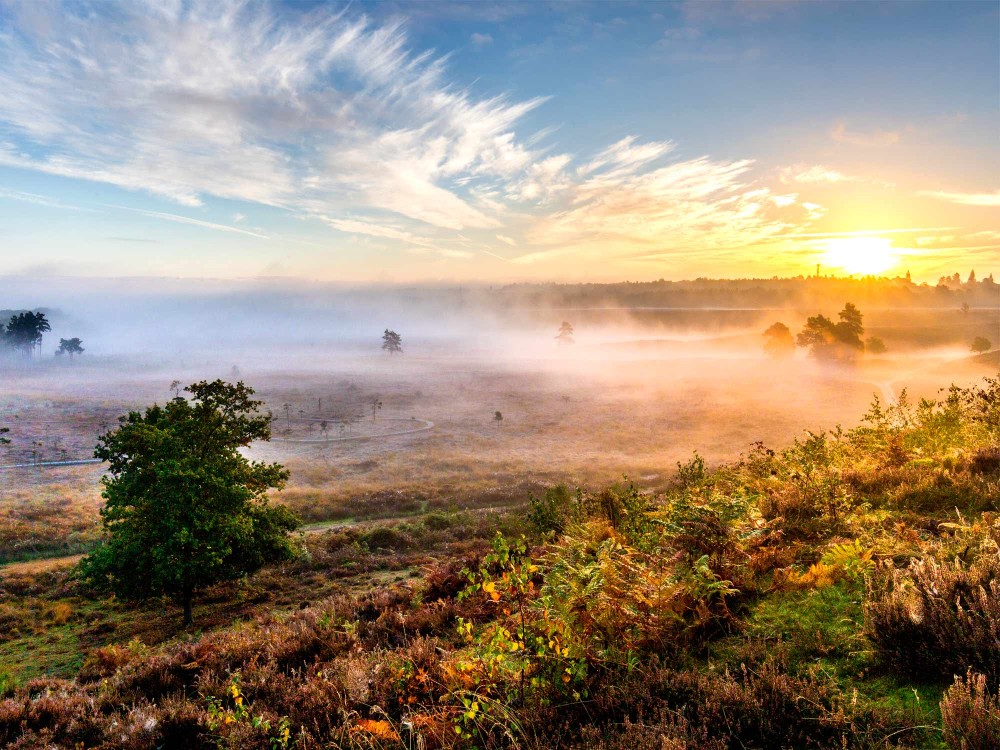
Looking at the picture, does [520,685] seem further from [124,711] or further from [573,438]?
[573,438]

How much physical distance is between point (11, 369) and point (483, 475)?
484 feet

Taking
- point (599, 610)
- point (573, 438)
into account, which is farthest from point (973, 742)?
point (573, 438)

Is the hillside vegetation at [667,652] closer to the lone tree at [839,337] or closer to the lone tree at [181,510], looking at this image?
the lone tree at [181,510]

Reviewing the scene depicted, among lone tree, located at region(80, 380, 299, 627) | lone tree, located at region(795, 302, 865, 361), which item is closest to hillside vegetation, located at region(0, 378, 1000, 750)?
lone tree, located at region(80, 380, 299, 627)

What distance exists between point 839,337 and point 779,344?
15.0 metres

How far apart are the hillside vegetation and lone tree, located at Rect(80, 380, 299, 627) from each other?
941 cm

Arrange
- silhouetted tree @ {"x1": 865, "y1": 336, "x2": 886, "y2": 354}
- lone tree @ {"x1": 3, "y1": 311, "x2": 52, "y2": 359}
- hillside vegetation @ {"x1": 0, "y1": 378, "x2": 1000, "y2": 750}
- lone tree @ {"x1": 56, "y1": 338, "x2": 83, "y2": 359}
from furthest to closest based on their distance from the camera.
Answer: lone tree @ {"x1": 56, "y1": 338, "x2": 83, "y2": 359} → lone tree @ {"x1": 3, "y1": 311, "x2": 52, "y2": 359} → silhouetted tree @ {"x1": 865, "y1": 336, "x2": 886, "y2": 354} → hillside vegetation @ {"x1": 0, "y1": 378, "x2": 1000, "y2": 750}

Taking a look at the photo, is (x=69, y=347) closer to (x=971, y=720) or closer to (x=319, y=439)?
(x=319, y=439)

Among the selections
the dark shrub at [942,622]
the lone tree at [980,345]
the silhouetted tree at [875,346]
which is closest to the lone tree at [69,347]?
the dark shrub at [942,622]

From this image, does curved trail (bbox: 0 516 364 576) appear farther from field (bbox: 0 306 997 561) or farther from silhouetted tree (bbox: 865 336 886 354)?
silhouetted tree (bbox: 865 336 886 354)

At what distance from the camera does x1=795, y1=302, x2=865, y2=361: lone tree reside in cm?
10369

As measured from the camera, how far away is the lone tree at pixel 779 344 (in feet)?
385

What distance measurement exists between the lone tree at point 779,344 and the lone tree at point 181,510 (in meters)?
121

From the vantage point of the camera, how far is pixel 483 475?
160ft
